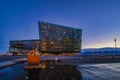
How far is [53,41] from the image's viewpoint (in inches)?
6816

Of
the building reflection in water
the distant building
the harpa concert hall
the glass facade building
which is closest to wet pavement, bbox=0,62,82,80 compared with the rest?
the building reflection in water

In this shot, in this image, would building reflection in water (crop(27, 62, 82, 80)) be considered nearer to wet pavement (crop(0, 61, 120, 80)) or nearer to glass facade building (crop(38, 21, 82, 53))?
wet pavement (crop(0, 61, 120, 80))

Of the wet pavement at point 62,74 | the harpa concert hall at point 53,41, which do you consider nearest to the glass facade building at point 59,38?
the harpa concert hall at point 53,41

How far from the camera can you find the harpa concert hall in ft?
540

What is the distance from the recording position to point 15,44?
17750 centimetres

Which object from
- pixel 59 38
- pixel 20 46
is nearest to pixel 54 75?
pixel 59 38

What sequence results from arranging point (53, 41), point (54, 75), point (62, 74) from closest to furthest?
1. point (54, 75)
2. point (62, 74)
3. point (53, 41)

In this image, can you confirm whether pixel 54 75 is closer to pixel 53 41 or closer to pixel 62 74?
pixel 62 74

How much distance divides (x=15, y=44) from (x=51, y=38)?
36.2 metres

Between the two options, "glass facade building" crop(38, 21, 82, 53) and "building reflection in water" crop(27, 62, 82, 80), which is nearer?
"building reflection in water" crop(27, 62, 82, 80)

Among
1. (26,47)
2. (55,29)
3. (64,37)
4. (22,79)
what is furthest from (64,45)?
(22,79)

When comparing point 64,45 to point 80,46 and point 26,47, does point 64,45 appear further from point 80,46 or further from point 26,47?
point 26,47

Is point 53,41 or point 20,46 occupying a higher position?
point 53,41

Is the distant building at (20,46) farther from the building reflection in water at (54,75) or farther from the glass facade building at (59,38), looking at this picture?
the building reflection in water at (54,75)
